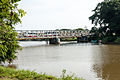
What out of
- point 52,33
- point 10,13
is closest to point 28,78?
point 10,13

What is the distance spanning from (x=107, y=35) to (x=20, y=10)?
6910 centimetres

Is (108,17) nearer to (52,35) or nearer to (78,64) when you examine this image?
(52,35)

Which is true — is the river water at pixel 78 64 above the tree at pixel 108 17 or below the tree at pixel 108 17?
below

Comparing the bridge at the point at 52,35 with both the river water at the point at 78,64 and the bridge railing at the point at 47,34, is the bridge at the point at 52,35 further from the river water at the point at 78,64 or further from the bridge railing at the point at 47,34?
the river water at the point at 78,64

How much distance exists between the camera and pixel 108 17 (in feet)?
222

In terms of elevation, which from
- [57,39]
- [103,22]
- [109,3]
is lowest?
[57,39]

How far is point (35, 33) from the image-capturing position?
73500mm

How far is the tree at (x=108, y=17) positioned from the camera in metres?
64.1

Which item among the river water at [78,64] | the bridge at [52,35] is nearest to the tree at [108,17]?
the bridge at [52,35]

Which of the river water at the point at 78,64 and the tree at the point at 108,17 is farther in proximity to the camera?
the tree at the point at 108,17

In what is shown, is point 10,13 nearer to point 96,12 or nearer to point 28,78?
point 28,78

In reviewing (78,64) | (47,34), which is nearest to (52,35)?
(47,34)

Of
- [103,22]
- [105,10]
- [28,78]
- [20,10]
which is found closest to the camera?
[20,10]

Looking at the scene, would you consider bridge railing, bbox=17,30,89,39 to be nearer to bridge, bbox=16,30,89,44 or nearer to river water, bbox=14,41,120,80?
bridge, bbox=16,30,89,44
